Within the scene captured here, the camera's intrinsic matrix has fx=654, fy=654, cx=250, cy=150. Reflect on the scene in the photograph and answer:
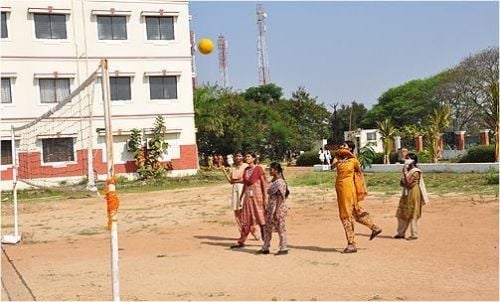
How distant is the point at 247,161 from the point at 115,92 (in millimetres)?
20788

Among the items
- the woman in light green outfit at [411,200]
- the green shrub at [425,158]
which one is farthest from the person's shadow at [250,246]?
the green shrub at [425,158]

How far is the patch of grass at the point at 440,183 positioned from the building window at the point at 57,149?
1040 centimetres

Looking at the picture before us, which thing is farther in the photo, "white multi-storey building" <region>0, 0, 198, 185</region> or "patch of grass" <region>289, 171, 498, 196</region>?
"white multi-storey building" <region>0, 0, 198, 185</region>

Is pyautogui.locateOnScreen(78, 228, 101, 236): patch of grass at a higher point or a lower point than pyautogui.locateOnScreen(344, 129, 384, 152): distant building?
lower

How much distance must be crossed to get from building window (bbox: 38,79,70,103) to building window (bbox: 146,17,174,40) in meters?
4.58

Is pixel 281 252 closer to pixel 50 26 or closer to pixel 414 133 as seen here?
pixel 50 26

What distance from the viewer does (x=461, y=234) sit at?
10.8 meters

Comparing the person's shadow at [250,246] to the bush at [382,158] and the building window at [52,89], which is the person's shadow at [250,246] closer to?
the building window at [52,89]

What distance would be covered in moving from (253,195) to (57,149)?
20.5m

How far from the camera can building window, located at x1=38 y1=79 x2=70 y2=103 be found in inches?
1152

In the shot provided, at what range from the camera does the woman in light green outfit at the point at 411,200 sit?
10.7m

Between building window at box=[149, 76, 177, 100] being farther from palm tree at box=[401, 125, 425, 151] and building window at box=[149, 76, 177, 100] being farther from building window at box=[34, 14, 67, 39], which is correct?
palm tree at box=[401, 125, 425, 151]

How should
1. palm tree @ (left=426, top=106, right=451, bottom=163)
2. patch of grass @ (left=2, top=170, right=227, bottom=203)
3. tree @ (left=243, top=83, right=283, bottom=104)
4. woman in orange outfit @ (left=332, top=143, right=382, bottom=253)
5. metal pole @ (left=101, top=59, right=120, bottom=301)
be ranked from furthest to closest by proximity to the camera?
tree @ (left=243, top=83, right=283, bottom=104) → palm tree @ (left=426, top=106, right=451, bottom=163) → patch of grass @ (left=2, top=170, right=227, bottom=203) → woman in orange outfit @ (left=332, top=143, right=382, bottom=253) → metal pole @ (left=101, top=59, right=120, bottom=301)

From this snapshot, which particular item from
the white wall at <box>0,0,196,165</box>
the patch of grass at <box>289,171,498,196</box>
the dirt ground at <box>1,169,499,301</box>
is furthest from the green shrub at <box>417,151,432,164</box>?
the dirt ground at <box>1,169,499,301</box>
